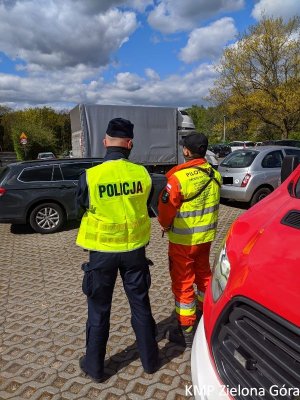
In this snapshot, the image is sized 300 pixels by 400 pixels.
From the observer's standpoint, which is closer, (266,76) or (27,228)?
(27,228)

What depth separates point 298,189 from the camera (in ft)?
8.16

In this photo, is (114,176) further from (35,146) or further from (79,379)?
(35,146)

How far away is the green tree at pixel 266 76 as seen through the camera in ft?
91.8

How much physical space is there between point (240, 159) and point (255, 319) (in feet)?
28.2

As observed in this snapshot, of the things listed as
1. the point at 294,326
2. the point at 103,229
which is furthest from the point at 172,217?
the point at 294,326

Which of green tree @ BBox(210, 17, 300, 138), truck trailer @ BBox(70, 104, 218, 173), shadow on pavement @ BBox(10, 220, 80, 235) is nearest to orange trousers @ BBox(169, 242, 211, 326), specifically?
shadow on pavement @ BBox(10, 220, 80, 235)

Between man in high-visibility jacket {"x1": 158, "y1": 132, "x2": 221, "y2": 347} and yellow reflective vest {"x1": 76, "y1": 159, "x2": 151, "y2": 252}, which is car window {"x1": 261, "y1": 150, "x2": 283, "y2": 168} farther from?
yellow reflective vest {"x1": 76, "y1": 159, "x2": 151, "y2": 252}

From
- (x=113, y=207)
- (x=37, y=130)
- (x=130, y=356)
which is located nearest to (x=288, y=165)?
(x=113, y=207)

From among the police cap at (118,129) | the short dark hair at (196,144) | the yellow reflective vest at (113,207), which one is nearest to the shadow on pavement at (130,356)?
the yellow reflective vest at (113,207)

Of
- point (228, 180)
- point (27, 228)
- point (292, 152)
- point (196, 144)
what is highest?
point (196, 144)

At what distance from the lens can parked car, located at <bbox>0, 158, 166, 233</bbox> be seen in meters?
7.48

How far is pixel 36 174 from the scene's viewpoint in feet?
25.6

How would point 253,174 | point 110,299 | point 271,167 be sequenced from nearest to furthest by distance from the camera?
1. point 110,299
2. point 253,174
3. point 271,167

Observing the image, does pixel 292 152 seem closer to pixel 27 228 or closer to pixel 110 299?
pixel 27 228
